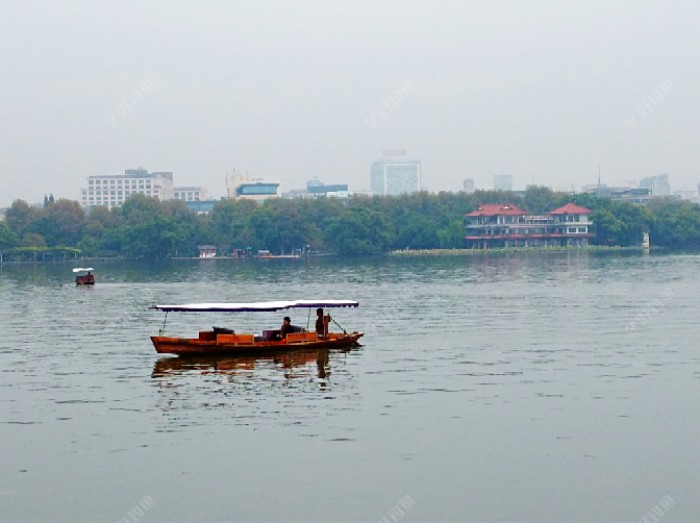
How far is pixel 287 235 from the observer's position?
563 ft

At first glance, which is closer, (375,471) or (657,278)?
(375,471)

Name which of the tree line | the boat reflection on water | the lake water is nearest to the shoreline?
the tree line

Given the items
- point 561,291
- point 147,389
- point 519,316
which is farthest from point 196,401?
point 561,291

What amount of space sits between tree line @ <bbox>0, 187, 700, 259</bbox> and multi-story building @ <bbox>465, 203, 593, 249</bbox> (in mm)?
2629

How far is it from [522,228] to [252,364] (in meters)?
154

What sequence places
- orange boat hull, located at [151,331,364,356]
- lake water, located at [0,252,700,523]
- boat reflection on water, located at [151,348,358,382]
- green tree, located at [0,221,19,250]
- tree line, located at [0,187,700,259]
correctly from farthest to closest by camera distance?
1. tree line, located at [0,187,700,259]
2. green tree, located at [0,221,19,250]
3. orange boat hull, located at [151,331,364,356]
4. boat reflection on water, located at [151,348,358,382]
5. lake water, located at [0,252,700,523]

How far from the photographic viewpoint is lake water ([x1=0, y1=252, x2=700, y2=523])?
21.0m

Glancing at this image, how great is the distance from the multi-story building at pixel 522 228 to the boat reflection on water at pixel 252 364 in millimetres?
146347

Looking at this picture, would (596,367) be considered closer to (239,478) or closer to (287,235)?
(239,478)

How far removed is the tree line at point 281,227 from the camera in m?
167

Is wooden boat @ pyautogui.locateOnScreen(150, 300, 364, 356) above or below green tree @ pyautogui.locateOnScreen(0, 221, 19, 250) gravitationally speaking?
below

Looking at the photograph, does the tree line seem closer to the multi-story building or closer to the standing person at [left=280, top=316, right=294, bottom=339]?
the multi-story building

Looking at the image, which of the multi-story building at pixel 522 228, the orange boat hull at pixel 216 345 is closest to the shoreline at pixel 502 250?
the multi-story building at pixel 522 228

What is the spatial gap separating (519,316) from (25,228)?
447ft
